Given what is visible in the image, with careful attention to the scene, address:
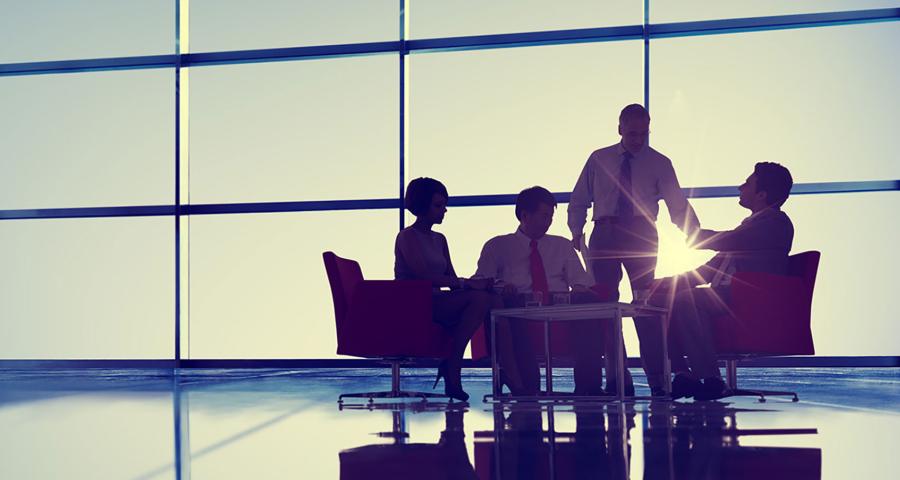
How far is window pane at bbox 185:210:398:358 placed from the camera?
23.7 feet

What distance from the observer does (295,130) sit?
7.35 meters

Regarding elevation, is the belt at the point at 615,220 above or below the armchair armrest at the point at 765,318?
above

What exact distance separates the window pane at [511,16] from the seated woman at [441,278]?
2.59 metres

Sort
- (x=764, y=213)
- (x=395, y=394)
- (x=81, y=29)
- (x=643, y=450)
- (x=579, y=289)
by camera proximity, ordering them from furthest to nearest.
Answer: (x=81, y=29) < (x=395, y=394) < (x=579, y=289) < (x=764, y=213) < (x=643, y=450)

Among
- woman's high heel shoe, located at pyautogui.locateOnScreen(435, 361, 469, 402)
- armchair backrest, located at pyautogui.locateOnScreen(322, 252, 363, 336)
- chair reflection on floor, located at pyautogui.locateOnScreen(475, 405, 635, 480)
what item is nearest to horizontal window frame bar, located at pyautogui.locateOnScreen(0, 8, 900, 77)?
armchair backrest, located at pyautogui.locateOnScreen(322, 252, 363, 336)

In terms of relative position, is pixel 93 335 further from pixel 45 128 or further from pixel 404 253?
pixel 404 253

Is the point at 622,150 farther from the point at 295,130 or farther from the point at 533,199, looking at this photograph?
the point at 295,130

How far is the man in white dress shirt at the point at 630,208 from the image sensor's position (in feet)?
15.3

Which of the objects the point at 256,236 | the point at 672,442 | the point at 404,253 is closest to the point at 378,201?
the point at 256,236

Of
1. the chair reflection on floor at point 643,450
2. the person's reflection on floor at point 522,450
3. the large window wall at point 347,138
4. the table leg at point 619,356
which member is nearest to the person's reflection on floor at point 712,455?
the chair reflection on floor at point 643,450

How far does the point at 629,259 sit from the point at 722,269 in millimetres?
417

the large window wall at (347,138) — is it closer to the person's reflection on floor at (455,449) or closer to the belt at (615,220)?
the belt at (615,220)

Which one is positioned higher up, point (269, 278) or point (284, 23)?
point (284, 23)

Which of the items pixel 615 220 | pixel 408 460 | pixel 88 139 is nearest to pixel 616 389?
pixel 615 220
